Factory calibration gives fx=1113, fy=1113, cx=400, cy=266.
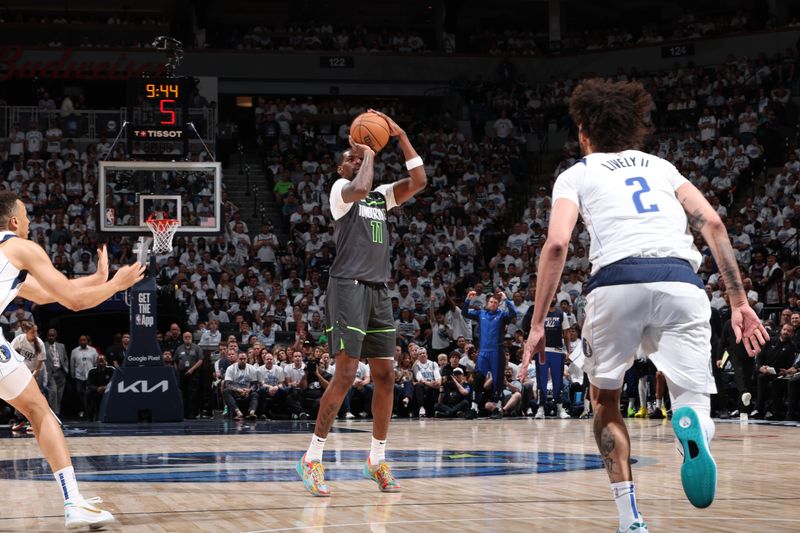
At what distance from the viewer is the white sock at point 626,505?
455 centimetres

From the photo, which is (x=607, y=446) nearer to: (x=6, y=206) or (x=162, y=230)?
(x=6, y=206)

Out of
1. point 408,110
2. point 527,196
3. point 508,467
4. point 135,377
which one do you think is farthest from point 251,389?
point 408,110

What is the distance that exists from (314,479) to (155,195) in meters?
10.5

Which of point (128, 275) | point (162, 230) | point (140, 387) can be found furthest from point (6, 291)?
point (140, 387)

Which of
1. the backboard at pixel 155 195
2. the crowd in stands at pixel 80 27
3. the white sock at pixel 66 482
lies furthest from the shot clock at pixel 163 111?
the crowd in stands at pixel 80 27

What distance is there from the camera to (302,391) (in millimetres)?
18141

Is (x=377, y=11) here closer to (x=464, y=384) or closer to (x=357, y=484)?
(x=464, y=384)

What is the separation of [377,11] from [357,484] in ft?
95.4

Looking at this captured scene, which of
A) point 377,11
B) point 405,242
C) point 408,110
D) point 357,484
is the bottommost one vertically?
point 357,484

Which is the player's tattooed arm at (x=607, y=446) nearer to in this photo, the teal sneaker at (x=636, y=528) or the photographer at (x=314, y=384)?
the teal sneaker at (x=636, y=528)

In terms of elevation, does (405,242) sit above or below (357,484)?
above

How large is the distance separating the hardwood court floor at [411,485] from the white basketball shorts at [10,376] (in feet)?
2.20

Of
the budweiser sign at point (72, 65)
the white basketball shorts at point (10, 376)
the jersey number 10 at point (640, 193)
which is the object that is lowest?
the white basketball shorts at point (10, 376)

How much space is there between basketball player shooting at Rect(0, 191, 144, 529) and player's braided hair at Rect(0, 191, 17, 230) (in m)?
0.05
